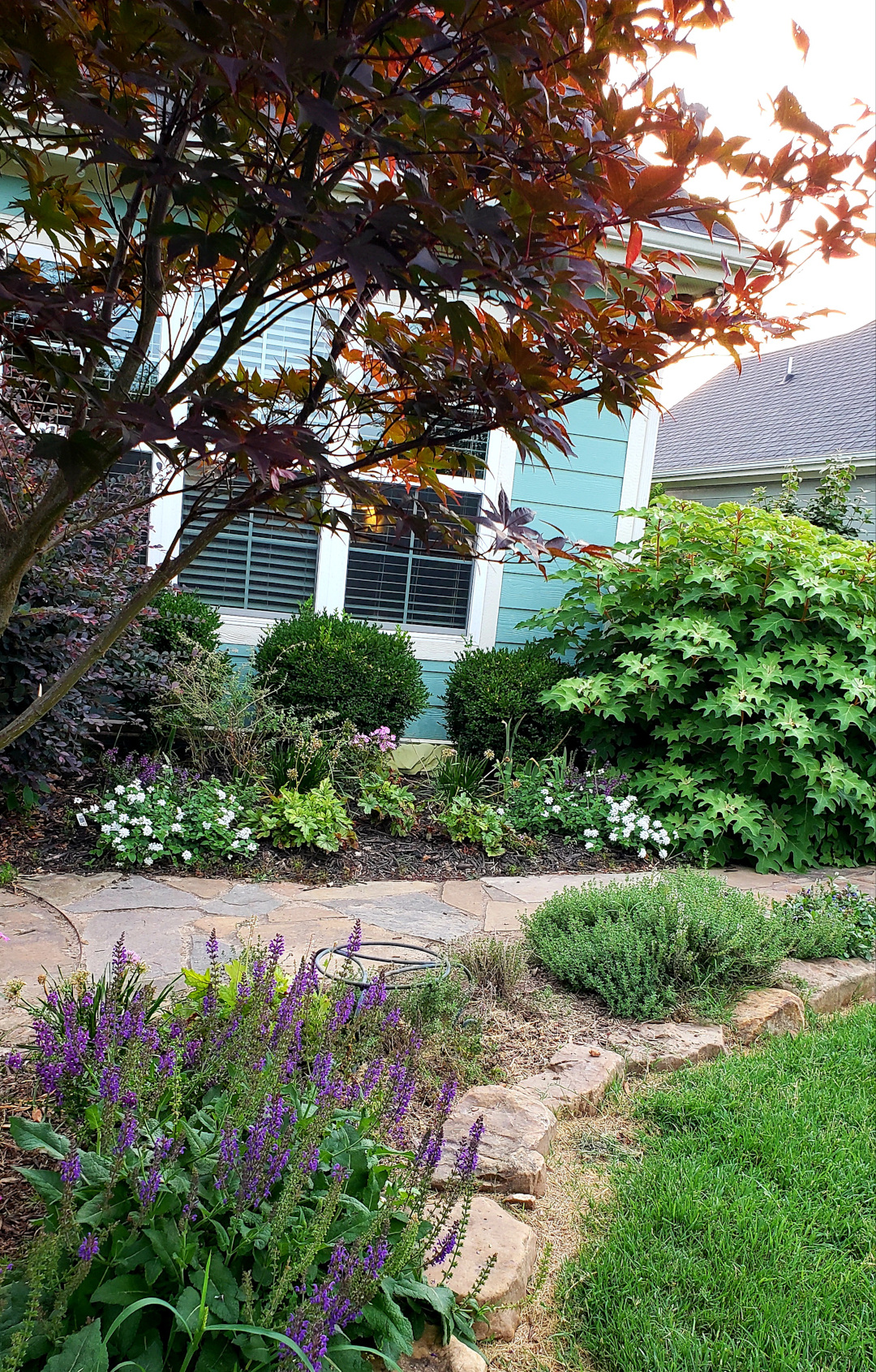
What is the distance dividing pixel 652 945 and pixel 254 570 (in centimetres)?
395

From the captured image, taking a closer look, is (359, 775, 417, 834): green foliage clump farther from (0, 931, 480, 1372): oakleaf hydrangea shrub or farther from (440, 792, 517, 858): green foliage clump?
(0, 931, 480, 1372): oakleaf hydrangea shrub

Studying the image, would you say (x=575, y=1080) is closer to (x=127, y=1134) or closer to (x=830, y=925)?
(x=127, y=1134)

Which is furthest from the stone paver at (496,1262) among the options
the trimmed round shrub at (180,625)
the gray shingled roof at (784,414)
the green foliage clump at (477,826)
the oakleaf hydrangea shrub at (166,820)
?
the gray shingled roof at (784,414)

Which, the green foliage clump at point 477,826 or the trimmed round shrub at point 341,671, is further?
the trimmed round shrub at point 341,671

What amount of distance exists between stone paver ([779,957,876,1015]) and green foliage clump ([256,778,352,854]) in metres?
2.14

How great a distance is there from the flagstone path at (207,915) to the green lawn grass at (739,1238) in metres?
1.32

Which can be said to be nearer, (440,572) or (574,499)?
(440,572)

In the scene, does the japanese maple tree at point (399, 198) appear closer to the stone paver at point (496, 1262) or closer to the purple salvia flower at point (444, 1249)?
the purple salvia flower at point (444, 1249)

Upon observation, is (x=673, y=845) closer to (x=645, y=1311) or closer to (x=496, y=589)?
(x=496, y=589)

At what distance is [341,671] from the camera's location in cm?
557

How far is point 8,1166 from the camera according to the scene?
1898 mm

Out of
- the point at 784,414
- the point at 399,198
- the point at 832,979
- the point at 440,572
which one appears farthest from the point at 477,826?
the point at 784,414

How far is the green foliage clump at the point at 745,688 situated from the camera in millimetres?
5309

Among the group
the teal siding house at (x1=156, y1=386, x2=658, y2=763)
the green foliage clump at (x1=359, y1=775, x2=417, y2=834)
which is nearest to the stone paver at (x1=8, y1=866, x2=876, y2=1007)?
the green foliage clump at (x1=359, y1=775, x2=417, y2=834)
